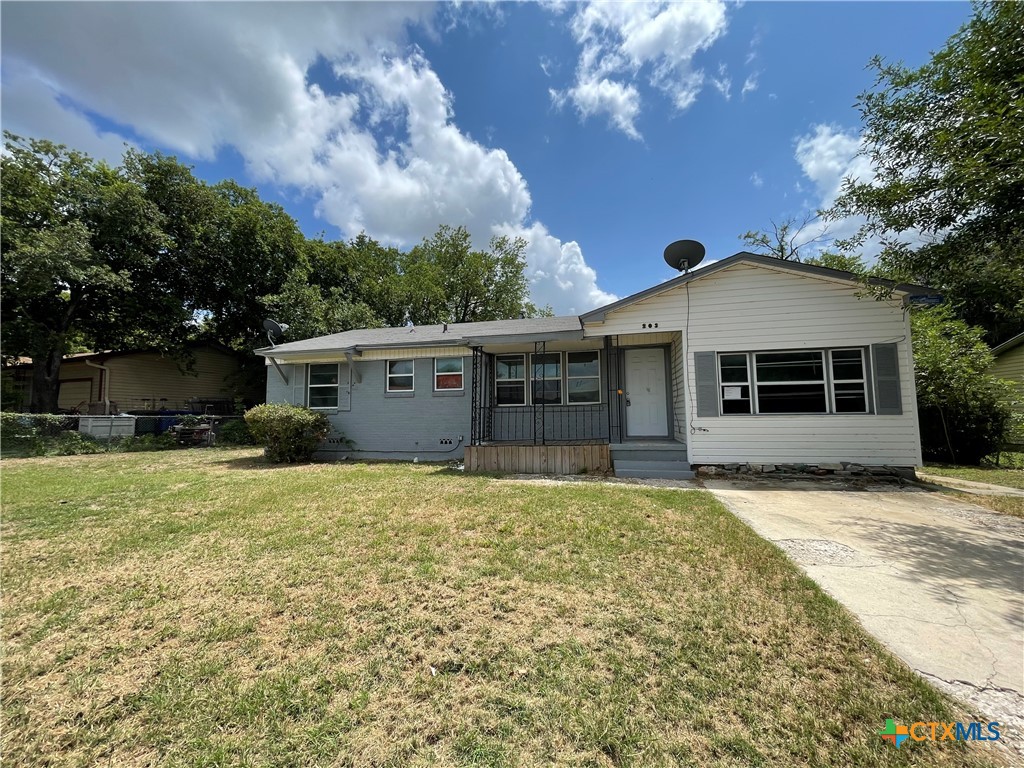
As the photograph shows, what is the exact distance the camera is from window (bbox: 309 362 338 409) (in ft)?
39.5

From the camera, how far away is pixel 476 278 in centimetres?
2775

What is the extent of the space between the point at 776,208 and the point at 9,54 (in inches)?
945

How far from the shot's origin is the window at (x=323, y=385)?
12.0 meters

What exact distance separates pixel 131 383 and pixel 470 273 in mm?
19306

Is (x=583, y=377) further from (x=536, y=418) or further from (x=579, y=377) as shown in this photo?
(x=536, y=418)

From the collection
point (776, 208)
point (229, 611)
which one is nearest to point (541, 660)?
point (229, 611)

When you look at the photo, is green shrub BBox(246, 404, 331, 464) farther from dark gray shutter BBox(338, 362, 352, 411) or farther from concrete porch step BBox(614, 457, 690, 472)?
concrete porch step BBox(614, 457, 690, 472)

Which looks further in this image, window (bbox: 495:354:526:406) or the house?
window (bbox: 495:354:526:406)

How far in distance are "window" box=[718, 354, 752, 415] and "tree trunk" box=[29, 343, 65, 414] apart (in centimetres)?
2504

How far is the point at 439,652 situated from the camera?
251cm

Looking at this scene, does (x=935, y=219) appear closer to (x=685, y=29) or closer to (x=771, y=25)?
(x=771, y=25)

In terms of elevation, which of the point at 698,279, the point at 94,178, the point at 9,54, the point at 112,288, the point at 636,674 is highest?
the point at 94,178

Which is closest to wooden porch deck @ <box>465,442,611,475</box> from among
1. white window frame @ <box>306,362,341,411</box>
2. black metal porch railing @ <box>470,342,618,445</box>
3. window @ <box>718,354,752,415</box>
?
black metal porch railing @ <box>470,342,618,445</box>

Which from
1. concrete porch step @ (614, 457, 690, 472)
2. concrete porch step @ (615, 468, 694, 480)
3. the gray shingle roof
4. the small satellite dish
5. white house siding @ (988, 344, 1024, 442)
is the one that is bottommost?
concrete porch step @ (615, 468, 694, 480)
